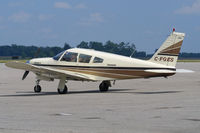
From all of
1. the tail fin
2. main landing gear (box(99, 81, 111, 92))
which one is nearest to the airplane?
the tail fin

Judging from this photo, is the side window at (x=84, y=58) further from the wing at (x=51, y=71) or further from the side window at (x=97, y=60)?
the wing at (x=51, y=71)

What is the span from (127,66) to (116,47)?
28247mm

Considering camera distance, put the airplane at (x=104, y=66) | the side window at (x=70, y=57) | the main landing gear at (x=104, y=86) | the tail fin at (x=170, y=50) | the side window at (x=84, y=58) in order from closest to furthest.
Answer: the airplane at (x=104, y=66), the tail fin at (x=170, y=50), the side window at (x=84, y=58), the side window at (x=70, y=57), the main landing gear at (x=104, y=86)

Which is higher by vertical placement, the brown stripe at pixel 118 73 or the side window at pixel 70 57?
the side window at pixel 70 57

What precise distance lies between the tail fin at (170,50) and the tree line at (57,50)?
2.54 metres

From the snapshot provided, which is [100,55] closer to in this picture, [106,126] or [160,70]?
[160,70]

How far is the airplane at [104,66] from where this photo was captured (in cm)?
2052

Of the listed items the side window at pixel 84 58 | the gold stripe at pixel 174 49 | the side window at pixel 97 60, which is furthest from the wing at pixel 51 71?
the gold stripe at pixel 174 49

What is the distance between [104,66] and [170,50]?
10.0 feet

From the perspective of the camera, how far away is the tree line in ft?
145

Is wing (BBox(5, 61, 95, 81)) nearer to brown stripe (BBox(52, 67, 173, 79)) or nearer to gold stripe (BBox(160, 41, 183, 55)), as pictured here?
brown stripe (BBox(52, 67, 173, 79))

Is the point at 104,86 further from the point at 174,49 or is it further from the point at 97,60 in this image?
the point at 174,49

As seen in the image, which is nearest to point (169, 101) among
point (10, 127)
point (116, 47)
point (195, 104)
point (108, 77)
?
point (195, 104)

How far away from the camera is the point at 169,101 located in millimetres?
16234
